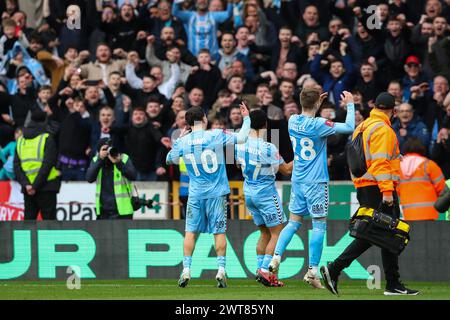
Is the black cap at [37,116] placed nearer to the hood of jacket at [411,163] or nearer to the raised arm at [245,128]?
the raised arm at [245,128]

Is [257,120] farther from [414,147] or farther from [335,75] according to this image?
[335,75]

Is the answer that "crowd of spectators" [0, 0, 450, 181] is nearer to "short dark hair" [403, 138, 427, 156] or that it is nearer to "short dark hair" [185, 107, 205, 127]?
"short dark hair" [403, 138, 427, 156]

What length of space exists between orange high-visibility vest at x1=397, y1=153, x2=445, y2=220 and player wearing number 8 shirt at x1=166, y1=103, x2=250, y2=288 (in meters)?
3.92

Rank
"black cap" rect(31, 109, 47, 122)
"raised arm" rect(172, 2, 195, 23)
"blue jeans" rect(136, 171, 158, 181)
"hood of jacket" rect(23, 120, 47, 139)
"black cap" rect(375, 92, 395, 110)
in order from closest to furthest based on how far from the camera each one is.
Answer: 1. "black cap" rect(375, 92, 395, 110)
2. "black cap" rect(31, 109, 47, 122)
3. "hood of jacket" rect(23, 120, 47, 139)
4. "blue jeans" rect(136, 171, 158, 181)
5. "raised arm" rect(172, 2, 195, 23)

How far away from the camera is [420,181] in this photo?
60.2ft

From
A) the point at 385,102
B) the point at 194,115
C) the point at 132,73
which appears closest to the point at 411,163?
the point at 194,115

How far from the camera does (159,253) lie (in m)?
17.6

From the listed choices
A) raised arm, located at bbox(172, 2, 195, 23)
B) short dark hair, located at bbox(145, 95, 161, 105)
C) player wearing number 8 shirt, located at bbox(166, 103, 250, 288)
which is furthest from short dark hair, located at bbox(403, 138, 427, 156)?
raised arm, located at bbox(172, 2, 195, 23)

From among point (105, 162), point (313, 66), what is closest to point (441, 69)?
point (313, 66)

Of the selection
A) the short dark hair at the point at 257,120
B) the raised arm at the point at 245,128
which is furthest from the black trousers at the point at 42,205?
the raised arm at the point at 245,128

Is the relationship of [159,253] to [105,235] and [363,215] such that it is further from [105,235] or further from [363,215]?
[363,215]

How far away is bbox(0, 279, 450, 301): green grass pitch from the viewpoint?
13.6 meters

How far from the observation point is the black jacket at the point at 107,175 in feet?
60.4

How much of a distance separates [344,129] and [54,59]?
11.3 m
